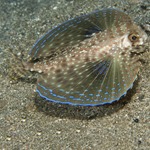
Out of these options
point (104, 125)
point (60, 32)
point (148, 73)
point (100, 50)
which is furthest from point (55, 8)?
point (104, 125)

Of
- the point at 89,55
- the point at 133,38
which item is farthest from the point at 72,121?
the point at 133,38

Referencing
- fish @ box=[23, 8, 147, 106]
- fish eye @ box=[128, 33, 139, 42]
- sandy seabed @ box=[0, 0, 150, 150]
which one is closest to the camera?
sandy seabed @ box=[0, 0, 150, 150]

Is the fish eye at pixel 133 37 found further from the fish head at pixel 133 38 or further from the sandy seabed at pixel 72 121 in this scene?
the sandy seabed at pixel 72 121

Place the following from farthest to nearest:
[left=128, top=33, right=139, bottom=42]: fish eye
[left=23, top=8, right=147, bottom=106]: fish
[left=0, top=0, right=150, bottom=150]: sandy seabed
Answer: [left=128, top=33, right=139, bottom=42]: fish eye
[left=23, top=8, right=147, bottom=106]: fish
[left=0, top=0, right=150, bottom=150]: sandy seabed

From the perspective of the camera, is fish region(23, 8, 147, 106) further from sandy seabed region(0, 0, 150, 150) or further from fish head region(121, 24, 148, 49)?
sandy seabed region(0, 0, 150, 150)

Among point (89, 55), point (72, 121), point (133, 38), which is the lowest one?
point (72, 121)

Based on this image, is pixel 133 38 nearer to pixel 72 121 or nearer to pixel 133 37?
pixel 133 37

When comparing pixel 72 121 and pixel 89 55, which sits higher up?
pixel 89 55

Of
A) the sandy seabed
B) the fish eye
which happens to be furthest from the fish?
the sandy seabed
